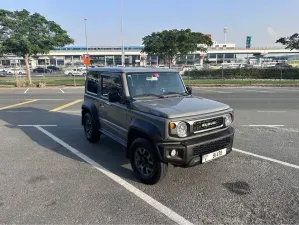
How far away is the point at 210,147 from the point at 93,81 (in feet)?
10.5

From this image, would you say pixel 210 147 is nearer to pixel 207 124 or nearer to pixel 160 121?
pixel 207 124

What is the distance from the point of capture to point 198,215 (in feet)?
9.92

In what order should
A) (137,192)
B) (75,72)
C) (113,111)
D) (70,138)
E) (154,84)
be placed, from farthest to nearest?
1. (75,72)
2. (70,138)
3. (113,111)
4. (154,84)
5. (137,192)

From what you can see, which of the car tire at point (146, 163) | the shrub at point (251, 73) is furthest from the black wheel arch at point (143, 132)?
the shrub at point (251, 73)

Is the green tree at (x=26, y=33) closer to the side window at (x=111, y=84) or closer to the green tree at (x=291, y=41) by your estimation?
the side window at (x=111, y=84)

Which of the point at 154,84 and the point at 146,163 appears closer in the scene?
the point at 146,163

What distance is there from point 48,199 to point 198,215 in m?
2.02

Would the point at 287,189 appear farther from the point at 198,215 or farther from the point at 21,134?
the point at 21,134

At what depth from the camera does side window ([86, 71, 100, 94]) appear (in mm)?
5469

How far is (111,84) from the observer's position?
4785 millimetres

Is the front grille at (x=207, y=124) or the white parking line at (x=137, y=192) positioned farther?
the front grille at (x=207, y=124)

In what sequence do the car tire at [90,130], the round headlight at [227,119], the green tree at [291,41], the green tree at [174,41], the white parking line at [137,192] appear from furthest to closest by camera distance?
the green tree at [174,41]
the green tree at [291,41]
the car tire at [90,130]
the round headlight at [227,119]
the white parking line at [137,192]

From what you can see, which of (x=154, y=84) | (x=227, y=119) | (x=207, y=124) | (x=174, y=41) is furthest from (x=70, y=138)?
(x=174, y=41)

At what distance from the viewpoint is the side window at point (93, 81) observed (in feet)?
17.9
